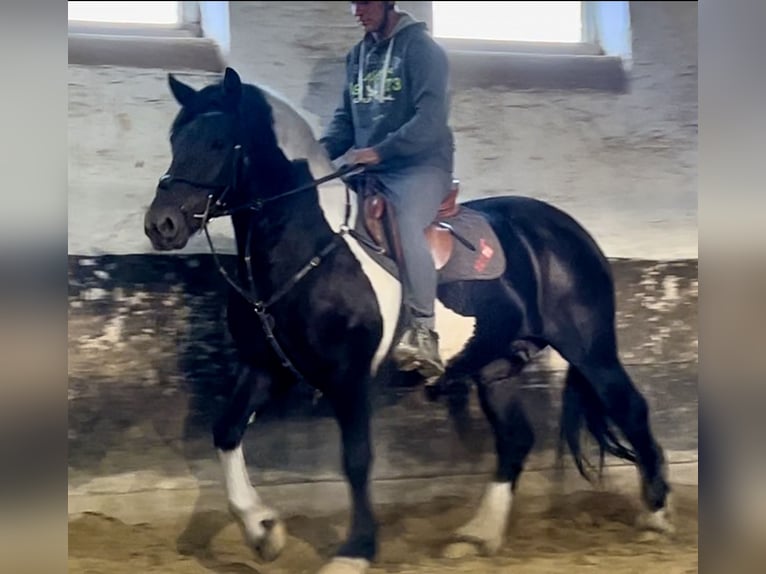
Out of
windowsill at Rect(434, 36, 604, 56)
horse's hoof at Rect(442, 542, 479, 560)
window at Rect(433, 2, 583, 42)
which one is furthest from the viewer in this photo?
window at Rect(433, 2, 583, 42)

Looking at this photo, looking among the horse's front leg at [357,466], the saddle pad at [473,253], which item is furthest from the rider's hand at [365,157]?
the horse's front leg at [357,466]

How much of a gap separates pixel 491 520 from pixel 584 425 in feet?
1.08

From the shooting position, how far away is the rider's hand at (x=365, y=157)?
219cm

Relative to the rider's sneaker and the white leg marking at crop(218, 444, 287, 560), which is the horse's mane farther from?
the white leg marking at crop(218, 444, 287, 560)

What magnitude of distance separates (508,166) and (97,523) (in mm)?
1275

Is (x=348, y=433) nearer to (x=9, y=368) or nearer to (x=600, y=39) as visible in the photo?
(x=9, y=368)

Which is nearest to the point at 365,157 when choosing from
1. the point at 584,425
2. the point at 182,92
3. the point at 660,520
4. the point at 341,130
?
the point at 341,130

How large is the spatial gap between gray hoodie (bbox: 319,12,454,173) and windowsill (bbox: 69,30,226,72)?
32cm

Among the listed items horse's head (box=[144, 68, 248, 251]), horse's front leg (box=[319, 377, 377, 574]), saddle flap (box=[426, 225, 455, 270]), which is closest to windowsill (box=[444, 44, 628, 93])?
saddle flap (box=[426, 225, 455, 270])

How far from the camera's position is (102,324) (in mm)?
2078

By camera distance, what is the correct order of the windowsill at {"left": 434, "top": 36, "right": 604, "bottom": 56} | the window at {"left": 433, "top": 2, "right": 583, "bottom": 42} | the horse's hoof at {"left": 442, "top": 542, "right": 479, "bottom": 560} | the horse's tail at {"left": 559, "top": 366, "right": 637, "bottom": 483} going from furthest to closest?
the window at {"left": 433, "top": 2, "right": 583, "bottom": 42}
the windowsill at {"left": 434, "top": 36, "right": 604, "bottom": 56}
the horse's tail at {"left": 559, "top": 366, "right": 637, "bottom": 483}
the horse's hoof at {"left": 442, "top": 542, "right": 479, "bottom": 560}

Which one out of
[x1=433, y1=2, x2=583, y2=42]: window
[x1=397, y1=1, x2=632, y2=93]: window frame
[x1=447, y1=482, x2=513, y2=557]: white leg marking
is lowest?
[x1=447, y1=482, x2=513, y2=557]: white leg marking

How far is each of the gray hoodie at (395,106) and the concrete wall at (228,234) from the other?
0.15ft

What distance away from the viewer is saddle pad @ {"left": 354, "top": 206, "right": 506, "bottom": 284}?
217cm
